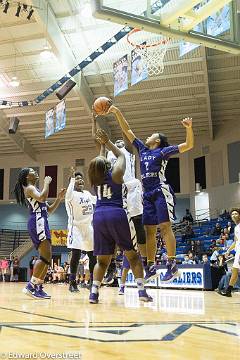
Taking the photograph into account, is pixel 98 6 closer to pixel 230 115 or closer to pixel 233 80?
pixel 233 80

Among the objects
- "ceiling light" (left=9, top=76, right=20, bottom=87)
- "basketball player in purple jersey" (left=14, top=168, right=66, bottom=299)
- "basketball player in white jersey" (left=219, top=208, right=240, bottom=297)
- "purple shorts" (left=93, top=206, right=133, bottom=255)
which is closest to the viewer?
"purple shorts" (left=93, top=206, right=133, bottom=255)

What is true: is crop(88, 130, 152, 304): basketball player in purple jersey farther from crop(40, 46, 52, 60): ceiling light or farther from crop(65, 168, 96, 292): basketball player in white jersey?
crop(40, 46, 52, 60): ceiling light

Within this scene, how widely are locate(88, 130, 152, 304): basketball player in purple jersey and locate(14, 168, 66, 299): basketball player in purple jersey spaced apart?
118cm

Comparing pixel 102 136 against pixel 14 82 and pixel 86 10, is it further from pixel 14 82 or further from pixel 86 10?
pixel 14 82

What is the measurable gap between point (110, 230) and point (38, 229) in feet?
5.13

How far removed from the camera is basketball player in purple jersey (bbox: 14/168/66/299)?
17.5ft

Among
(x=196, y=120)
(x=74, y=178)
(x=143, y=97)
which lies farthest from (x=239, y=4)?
(x=196, y=120)

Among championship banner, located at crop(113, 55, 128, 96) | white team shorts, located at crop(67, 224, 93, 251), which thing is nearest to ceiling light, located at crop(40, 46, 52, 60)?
championship banner, located at crop(113, 55, 128, 96)

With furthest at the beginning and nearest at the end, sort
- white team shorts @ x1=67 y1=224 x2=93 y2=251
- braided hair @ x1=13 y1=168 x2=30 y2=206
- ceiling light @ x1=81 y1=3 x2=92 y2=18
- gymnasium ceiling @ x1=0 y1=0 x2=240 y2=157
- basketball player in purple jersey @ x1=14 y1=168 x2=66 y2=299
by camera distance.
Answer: gymnasium ceiling @ x1=0 y1=0 x2=240 y2=157 < ceiling light @ x1=81 y1=3 x2=92 y2=18 < white team shorts @ x1=67 y1=224 x2=93 y2=251 < braided hair @ x1=13 y1=168 x2=30 y2=206 < basketball player in purple jersey @ x1=14 y1=168 x2=66 y2=299

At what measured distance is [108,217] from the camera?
13.8ft

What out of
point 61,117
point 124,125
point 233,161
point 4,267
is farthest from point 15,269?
point 124,125

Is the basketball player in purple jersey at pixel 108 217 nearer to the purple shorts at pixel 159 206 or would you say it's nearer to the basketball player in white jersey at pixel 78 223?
the purple shorts at pixel 159 206

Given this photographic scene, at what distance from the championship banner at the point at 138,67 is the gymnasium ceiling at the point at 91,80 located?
273cm

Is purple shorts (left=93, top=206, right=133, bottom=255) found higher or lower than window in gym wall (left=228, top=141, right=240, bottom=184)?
lower
